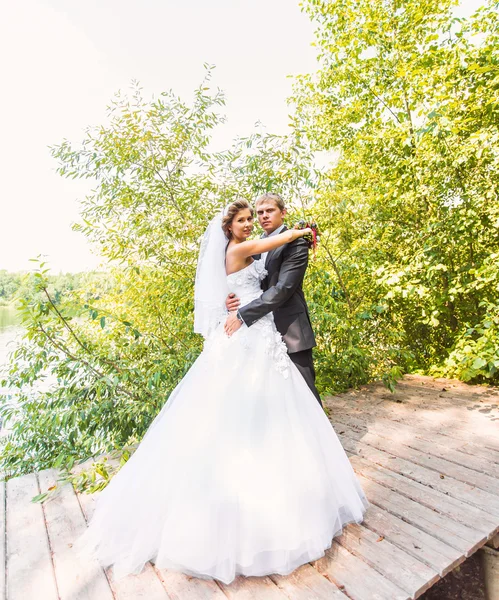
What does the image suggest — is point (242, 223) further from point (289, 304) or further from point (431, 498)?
point (431, 498)

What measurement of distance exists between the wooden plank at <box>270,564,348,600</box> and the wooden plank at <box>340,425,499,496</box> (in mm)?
1267

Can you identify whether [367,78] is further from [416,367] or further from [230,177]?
[416,367]

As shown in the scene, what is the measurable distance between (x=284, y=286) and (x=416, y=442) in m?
1.83

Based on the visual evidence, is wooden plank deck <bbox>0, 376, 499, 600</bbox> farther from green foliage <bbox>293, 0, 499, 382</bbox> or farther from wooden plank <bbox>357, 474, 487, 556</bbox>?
green foliage <bbox>293, 0, 499, 382</bbox>

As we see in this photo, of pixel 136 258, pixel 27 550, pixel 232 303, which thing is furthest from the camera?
pixel 136 258

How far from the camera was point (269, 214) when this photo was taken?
7.86ft

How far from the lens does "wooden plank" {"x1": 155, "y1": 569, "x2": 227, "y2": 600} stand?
1524mm

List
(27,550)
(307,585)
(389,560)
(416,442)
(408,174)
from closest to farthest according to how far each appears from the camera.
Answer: (307,585) < (389,560) < (27,550) < (416,442) < (408,174)

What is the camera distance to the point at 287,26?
6078mm

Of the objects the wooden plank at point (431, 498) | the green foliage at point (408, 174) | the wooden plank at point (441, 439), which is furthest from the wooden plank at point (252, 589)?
the green foliage at point (408, 174)

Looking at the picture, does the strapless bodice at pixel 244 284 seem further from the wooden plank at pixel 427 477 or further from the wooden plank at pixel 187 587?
the wooden plank at pixel 427 477

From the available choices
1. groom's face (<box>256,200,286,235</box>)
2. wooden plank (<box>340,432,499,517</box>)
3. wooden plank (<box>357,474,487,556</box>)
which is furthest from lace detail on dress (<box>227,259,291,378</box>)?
wooden plank (<box>340,432,499,517</box>)

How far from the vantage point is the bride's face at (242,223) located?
2.18m

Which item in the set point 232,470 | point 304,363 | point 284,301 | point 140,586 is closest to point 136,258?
point 284,301
